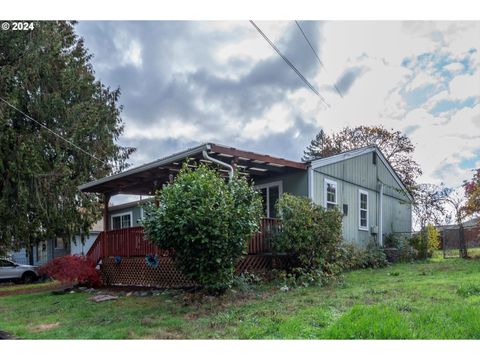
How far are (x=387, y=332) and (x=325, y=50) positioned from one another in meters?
5.82

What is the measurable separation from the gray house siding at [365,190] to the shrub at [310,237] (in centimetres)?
215

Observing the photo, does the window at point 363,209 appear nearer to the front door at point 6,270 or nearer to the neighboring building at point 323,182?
the neighboring building at point 323,182

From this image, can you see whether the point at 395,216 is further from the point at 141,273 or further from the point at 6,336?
the point at 6,336

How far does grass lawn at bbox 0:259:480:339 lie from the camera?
4.53 m

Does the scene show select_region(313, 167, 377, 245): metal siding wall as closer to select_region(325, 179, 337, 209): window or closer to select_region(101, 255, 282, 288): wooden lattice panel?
select_region(325, 179, 337, 209): window

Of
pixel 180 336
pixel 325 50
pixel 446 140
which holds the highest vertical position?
pixel 325 50

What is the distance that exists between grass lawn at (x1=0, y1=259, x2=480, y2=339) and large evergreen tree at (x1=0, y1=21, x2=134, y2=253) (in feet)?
23.1

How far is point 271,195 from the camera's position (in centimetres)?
1202

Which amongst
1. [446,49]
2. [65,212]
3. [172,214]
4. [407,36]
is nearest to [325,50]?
[407,36]

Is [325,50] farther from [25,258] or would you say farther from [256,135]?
[25,258]

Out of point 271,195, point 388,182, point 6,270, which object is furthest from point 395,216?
point 6,270

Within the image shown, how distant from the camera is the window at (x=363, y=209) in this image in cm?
1400

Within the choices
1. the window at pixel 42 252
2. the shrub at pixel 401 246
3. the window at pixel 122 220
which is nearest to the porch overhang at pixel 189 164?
the window at pixel 122 220

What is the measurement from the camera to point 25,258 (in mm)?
22203
